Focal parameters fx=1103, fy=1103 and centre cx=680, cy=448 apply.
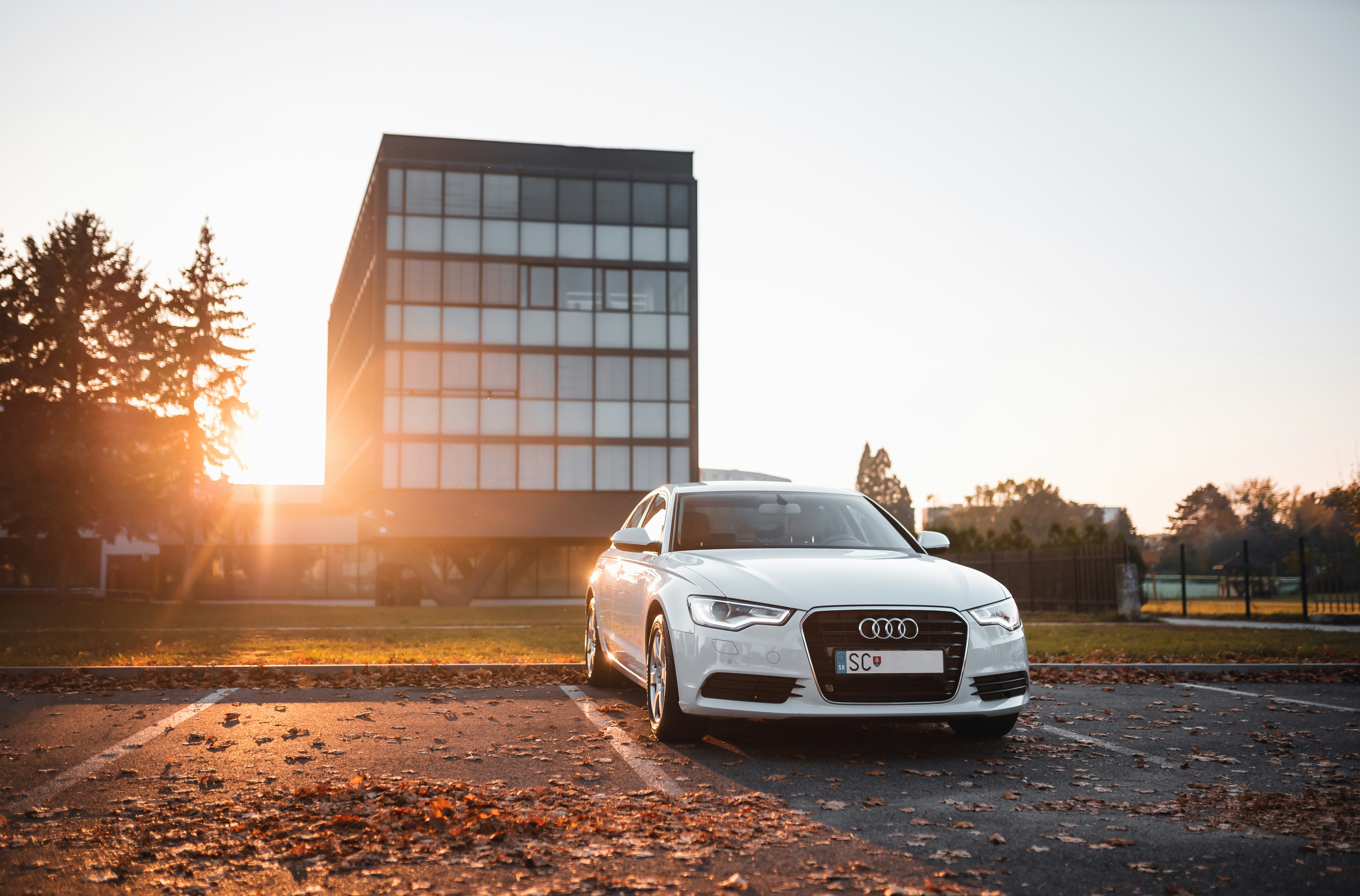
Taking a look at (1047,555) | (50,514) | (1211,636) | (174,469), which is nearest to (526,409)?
(174,469)

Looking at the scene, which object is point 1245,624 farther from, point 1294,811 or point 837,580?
point 1294,811

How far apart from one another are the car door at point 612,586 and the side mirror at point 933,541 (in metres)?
2.13

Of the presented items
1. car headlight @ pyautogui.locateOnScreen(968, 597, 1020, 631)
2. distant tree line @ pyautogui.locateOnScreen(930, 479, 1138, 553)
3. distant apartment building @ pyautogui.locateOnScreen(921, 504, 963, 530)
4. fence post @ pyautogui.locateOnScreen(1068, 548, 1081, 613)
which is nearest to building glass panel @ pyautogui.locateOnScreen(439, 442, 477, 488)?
fence post @ pyautogui.locateOnScreen(1068, 548, 1081, 613)

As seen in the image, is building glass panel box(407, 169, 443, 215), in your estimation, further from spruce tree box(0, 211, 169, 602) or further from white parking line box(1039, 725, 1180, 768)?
white parking line box(1039, 725, 1180, 768)

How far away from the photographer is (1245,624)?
67.1ft

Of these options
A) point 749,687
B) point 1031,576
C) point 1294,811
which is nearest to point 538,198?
point 1031,576

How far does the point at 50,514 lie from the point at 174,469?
4.12 m

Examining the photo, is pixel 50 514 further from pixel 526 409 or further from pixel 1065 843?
pixel 1065 843

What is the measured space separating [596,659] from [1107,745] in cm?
429

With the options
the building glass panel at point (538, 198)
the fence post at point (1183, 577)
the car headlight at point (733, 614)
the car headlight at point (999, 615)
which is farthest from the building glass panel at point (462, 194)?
the car headlight at point (999, 615)

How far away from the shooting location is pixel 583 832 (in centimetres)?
450

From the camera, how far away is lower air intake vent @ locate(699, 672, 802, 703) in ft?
19.6

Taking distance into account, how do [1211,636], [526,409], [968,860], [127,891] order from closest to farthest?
[127,891]
[968,860]
[1211,636]
[526,409]

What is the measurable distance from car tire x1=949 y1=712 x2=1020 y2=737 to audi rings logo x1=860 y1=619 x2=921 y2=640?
2.19 ft
